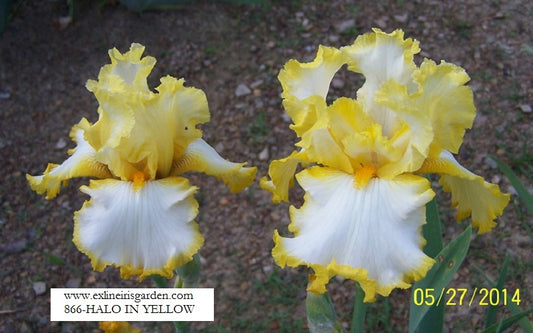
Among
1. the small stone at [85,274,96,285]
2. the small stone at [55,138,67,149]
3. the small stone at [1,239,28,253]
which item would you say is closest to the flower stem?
the small stone at [85,274,96,285]

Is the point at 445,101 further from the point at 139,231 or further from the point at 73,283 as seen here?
the point at 73,283

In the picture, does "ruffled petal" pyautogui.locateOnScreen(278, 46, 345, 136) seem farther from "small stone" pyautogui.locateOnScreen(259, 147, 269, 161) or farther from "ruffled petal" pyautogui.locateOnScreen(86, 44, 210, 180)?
"small stone" pyautogui.locateOnScreen(259, 147, 269, 161)

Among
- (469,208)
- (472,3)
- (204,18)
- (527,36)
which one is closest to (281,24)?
(204,18)

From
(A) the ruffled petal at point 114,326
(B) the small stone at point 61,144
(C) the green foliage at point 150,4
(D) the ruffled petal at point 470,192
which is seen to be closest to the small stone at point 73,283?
(B) the small stone at point 61,144

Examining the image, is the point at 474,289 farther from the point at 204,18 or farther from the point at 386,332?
the point at 204,18

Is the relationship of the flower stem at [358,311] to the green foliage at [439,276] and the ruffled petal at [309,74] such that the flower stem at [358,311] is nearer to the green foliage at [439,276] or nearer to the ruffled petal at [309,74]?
the green foliage at [439,276]

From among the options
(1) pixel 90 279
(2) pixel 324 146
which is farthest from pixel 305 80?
(1) pixel 90 279
